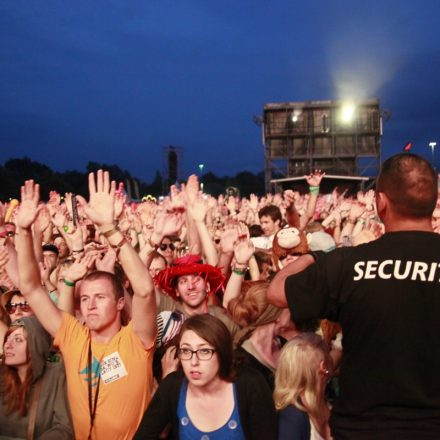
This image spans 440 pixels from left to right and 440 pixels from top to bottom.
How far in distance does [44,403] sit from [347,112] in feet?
136

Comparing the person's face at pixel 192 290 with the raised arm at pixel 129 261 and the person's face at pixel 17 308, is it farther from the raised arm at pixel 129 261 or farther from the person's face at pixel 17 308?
the person's face at pixel 17 308

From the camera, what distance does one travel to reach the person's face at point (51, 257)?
562 centimetres

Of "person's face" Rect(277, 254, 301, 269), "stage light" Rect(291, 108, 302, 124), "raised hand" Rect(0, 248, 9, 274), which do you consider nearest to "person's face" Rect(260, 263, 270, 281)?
"person's face" Rect(277, 254, 301, 269)

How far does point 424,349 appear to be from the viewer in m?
2.03

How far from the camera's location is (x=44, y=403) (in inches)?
129

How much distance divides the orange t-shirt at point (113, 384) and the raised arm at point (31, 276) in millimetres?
229

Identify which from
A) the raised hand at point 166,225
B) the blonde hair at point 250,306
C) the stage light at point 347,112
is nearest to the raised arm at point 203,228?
the raised hand at point 166,225

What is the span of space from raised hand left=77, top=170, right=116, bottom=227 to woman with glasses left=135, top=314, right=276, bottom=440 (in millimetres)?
720

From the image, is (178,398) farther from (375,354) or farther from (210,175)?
(210,175)

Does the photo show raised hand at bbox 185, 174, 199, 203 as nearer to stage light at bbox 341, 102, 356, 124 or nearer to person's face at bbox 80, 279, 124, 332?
person's face at bbox 80, 279, 124, 332

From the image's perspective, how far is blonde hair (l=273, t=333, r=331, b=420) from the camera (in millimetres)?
2721

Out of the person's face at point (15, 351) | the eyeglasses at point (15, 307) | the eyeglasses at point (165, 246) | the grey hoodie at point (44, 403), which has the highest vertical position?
the eyeglasses at point (165, 246)

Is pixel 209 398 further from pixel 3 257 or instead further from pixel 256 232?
pixel 256 232

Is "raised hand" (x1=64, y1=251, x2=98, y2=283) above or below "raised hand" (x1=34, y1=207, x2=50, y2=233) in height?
below
